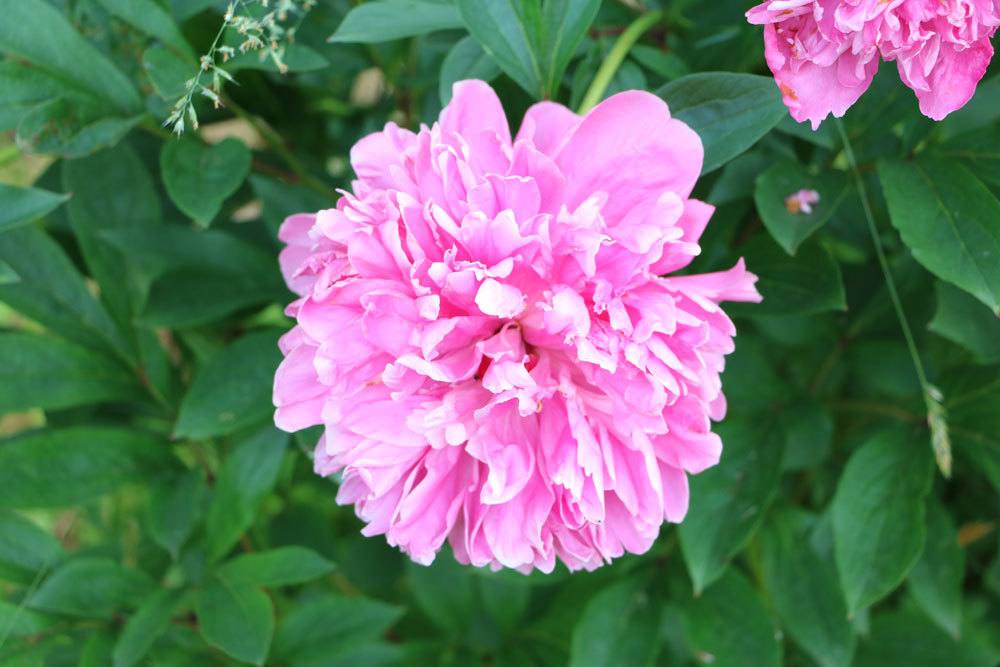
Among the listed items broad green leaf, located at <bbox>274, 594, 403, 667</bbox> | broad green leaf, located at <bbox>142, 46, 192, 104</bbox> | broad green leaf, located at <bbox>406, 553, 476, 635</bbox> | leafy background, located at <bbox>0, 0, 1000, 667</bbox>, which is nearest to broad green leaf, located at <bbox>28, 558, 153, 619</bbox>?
leafy background, located at <bbox>0, 0, 1000, 667</bbox>

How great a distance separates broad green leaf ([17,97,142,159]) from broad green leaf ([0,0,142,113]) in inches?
0.6

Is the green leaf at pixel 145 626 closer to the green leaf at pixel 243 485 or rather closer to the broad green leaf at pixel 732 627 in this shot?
the green leaf at pixel 243 485

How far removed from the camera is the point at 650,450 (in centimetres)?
52

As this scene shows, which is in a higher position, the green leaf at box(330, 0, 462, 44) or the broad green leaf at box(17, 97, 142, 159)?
the green leaf at box(330, 0, 462, 44)

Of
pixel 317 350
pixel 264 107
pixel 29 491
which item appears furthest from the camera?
pixel 264 107

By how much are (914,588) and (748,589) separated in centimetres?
14

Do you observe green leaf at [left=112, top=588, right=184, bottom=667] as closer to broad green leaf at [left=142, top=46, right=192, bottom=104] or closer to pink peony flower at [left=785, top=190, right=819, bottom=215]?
broad green leaf at [left=142, top=46, right=192, bottom=104]

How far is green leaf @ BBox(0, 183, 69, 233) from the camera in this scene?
0.61 m

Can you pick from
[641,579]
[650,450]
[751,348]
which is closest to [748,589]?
[641,579]

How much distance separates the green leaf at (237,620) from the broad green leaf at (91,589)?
6 centimetres

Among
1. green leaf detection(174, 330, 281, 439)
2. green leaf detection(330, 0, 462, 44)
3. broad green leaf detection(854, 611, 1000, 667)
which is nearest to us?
green leaf detection(330, 0, 462, 44)

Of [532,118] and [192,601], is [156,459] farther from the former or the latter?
[532,118]

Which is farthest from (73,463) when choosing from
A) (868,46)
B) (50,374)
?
(868,46)

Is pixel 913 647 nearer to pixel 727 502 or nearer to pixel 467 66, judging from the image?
pixel 727 502
